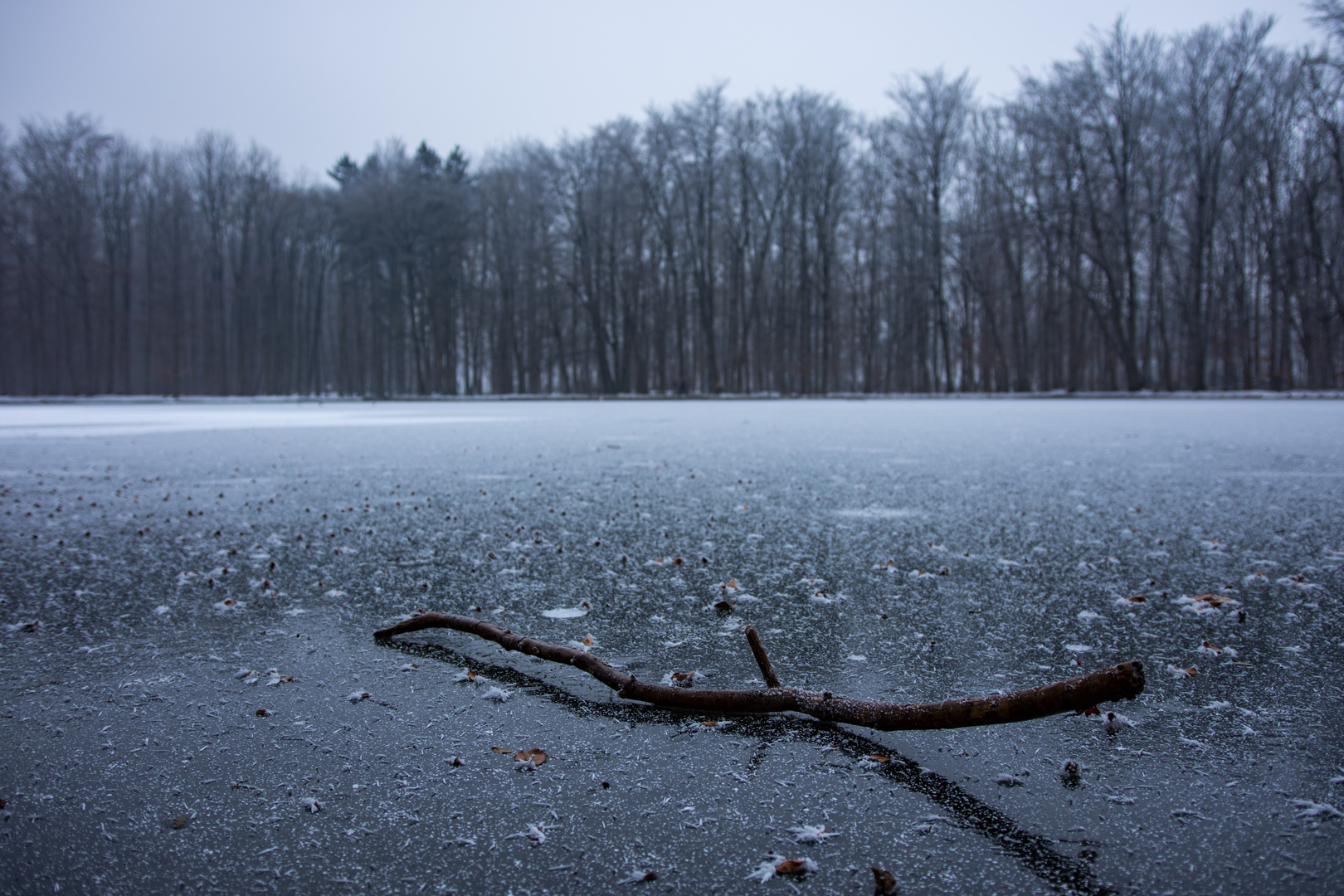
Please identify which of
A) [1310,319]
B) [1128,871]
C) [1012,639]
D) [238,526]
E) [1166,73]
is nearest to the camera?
[1128,871]

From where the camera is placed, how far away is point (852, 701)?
57.6 inches

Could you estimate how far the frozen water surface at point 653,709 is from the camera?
1085 millimetres

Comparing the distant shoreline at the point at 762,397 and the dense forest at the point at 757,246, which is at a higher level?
the dense forest at the point at 757,246

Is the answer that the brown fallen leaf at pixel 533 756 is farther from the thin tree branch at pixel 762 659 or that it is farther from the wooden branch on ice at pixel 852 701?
the thin tree branch at pixel 762 659

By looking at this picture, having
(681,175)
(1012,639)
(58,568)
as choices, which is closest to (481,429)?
(58,568)

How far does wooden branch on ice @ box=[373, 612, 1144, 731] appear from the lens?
1067mm

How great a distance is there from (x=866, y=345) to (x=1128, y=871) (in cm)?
3706

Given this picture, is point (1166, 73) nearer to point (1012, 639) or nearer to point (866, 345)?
point (866, 345)

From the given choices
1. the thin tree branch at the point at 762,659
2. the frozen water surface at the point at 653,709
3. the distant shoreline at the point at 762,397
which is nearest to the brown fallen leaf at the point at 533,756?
the frozen water surface at the point at 653,709

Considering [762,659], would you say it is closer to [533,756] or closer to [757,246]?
[533,756]

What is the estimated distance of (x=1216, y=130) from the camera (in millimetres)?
26438

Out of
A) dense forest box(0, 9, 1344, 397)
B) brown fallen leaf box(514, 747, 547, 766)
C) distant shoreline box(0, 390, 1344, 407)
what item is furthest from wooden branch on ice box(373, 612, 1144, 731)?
dense forest box(0, 9, 1344, 397)

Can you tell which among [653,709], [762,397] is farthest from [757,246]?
[653,709]

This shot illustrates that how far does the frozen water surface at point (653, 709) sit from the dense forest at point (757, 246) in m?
27.2
